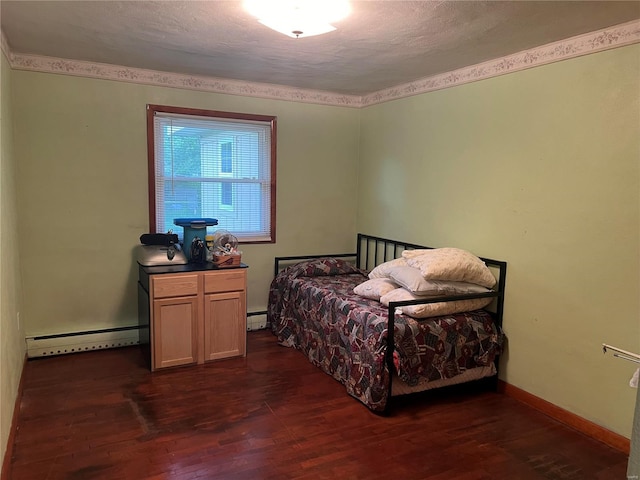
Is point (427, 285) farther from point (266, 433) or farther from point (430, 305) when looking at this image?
point (266, 433)

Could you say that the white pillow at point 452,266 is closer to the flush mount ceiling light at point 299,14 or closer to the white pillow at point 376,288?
the white pillow at point 376,288

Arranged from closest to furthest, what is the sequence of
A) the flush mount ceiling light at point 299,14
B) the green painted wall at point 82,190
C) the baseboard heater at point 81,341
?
the flush mount ceiling light at point 299,14 → the green painted wall at point 82,190 → the baseboard heater at point 81,341

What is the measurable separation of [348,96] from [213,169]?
60.6 inches

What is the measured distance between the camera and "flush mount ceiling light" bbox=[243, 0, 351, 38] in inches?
87.1

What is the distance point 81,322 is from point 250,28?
2679 millimetres

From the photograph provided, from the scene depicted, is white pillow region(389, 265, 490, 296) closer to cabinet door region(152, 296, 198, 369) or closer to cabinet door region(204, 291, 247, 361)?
cabinet door region(204, 291, 247, 361)

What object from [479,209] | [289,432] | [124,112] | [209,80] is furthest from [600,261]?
[124,112]

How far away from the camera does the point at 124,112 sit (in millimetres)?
3652

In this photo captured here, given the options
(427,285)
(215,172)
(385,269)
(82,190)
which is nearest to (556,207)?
(427,285)

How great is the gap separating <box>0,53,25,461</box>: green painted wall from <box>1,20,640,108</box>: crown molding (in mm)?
409

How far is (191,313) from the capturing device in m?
3.41

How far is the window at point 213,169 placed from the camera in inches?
150

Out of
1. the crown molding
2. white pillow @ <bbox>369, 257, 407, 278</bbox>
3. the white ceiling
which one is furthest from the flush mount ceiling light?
white pillow @ <bbox>369, 257, 407, 278</bbox>

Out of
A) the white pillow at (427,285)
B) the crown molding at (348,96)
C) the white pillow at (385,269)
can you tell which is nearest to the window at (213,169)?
the crown molding at (348,96)
